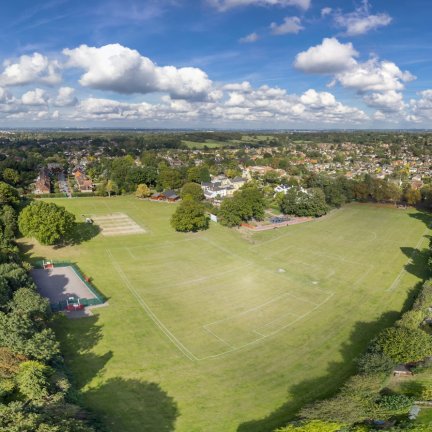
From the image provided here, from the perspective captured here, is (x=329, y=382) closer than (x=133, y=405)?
No

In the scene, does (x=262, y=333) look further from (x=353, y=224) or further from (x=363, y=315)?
(x=353, y=224)

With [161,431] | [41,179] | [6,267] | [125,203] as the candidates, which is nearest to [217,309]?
[161,431]

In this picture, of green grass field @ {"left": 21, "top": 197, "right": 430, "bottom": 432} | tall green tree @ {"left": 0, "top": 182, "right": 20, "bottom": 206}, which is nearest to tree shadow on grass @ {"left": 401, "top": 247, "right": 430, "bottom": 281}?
green grass field @ {"left": 21, "top": 197, "right": 430, "bottom": 432}

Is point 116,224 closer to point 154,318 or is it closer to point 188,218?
point 188,218

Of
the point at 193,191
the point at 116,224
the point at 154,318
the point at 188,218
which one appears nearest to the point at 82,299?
the point at 154,318

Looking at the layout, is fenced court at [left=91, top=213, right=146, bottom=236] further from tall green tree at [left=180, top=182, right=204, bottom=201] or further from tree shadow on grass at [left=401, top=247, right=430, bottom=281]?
tree shadow on grass at [left=401, top=247, right=430, bottom=281]

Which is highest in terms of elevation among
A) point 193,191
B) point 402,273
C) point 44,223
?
point 193,191
